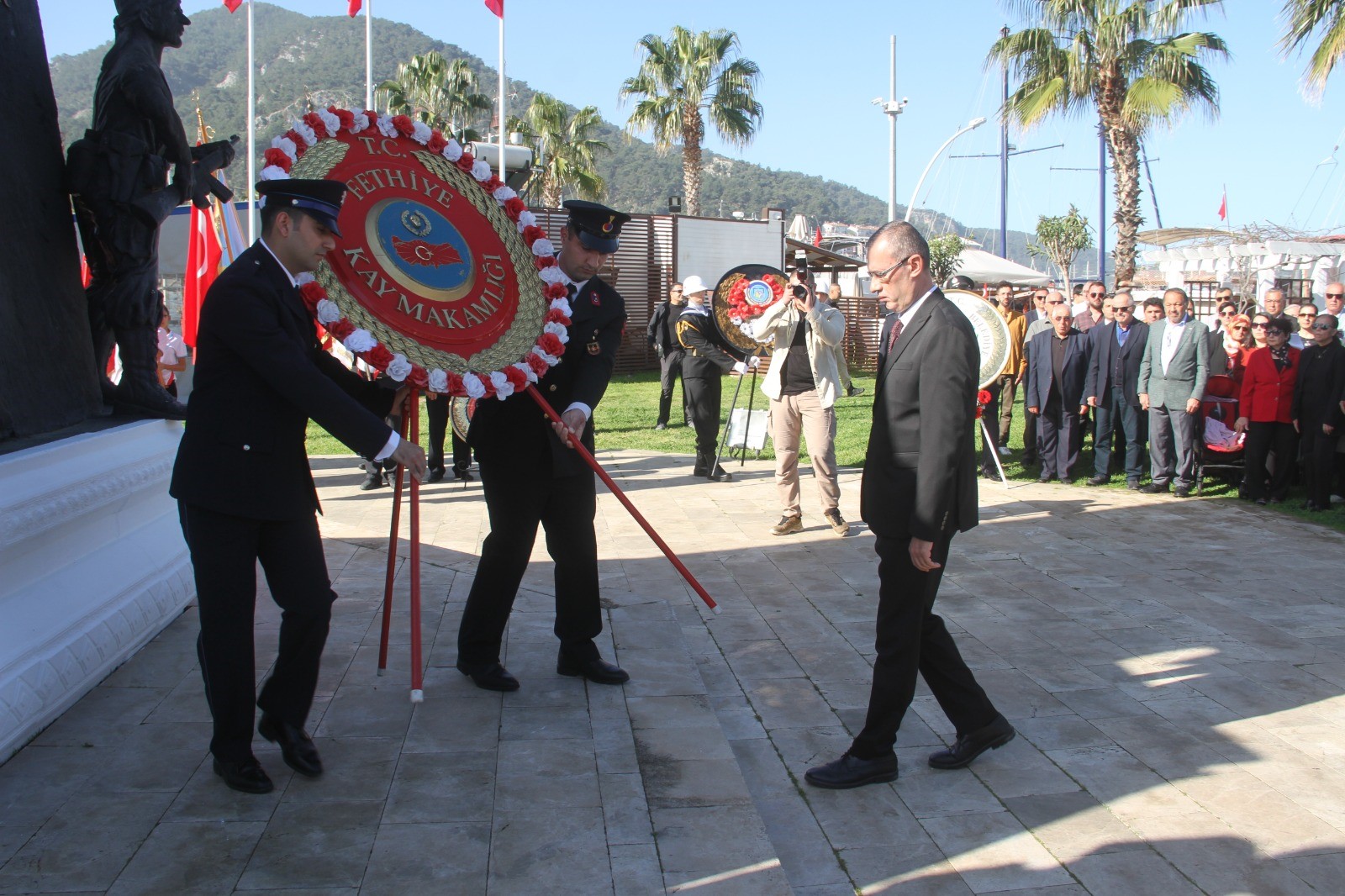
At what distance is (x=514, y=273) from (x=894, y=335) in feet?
4.98

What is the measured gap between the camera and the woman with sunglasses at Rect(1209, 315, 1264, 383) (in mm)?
10391

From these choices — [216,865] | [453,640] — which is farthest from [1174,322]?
[216,865]

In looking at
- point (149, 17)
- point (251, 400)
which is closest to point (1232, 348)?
point (149, 17)

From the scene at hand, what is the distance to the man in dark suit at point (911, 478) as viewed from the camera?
3592mm

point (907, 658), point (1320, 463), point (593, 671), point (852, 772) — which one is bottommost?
point (852, 772)

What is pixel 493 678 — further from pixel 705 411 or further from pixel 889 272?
pixel 705 411

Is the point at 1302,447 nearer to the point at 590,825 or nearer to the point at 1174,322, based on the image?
the point at 1174,322

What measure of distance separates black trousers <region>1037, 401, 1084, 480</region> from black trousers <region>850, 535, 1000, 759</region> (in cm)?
781

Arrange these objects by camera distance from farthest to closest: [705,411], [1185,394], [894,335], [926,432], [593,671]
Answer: [705,411], [1185,394], [593,671], [894,335], [926,432]

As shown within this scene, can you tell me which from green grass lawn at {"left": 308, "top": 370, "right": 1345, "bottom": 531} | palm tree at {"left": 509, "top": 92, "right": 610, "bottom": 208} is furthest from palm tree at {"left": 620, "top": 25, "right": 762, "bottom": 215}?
green grass lawn at {"left": 308, "top": 370, "right": 1345, "bottom": 531}

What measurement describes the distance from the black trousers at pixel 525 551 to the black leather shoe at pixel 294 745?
37.5 inches

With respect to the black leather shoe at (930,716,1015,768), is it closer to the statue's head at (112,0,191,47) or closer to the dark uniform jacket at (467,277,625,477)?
the dark uniform jacket at (467,277,625,477)

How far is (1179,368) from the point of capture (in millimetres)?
10164

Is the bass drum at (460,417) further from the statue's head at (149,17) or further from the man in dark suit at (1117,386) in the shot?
the man in dark suit at (1117,386)
